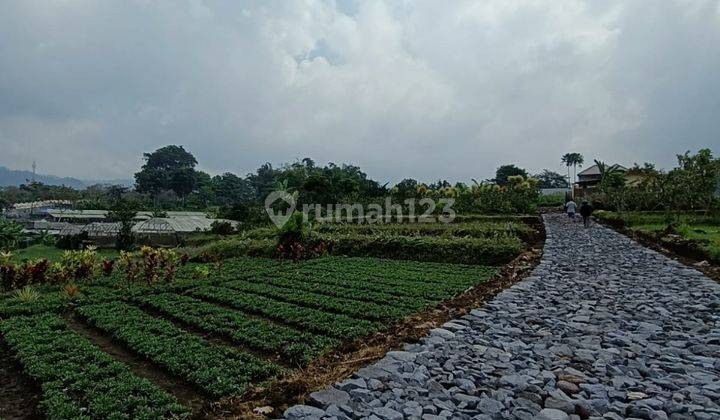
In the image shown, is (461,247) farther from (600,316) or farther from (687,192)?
(687,192)

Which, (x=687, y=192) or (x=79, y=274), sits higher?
(x=687, y=192)

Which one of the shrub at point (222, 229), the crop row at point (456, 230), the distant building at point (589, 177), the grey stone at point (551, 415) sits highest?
the distant building at point (589, 177)

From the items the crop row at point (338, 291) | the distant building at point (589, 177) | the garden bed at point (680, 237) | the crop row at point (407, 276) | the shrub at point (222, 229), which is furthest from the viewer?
the distant building at point (589, 177)

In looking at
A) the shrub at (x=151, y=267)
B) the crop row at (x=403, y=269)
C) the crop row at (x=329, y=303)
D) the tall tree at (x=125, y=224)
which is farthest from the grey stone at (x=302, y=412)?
the tall tree at (x=125, y=224)

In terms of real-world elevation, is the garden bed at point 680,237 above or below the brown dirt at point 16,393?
above

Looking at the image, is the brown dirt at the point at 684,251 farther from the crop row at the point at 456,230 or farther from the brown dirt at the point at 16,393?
the brown dirt at the point at 16,393

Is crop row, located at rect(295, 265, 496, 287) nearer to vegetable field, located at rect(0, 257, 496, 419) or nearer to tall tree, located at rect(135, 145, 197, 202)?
vegetable field, located at rect(0, 257, 496, 419)

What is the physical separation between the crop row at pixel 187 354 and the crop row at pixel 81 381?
300mm

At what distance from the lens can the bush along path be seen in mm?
2836

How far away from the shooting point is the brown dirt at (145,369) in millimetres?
3406

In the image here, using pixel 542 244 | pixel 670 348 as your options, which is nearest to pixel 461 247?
pixel 542 244

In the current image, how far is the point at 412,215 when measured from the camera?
2000 cm

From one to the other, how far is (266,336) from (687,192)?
15310 millimetres

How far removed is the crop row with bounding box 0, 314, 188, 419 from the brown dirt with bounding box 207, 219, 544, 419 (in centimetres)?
48
